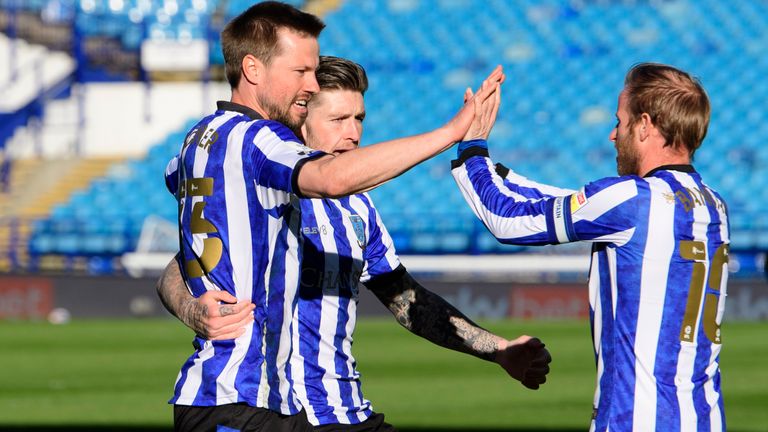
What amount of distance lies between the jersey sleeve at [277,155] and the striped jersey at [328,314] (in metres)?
0.95

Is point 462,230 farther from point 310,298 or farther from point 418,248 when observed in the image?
point 310,298

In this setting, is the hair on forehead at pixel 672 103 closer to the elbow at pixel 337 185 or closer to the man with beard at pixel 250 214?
the man with beard at pixel 250 214

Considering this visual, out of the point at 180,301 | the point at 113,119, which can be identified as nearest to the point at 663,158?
the point at 180,301

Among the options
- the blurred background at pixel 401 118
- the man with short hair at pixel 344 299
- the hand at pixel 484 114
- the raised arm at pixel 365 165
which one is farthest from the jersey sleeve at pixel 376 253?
the blurred background at pixel 401 118

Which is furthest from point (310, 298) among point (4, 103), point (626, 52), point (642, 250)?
point (4, 103)

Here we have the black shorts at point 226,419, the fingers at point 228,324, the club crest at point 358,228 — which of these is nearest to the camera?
the fingers at point 228,324

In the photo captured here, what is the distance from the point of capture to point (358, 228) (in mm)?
4609

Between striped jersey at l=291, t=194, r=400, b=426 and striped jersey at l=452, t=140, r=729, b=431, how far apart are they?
0.87m

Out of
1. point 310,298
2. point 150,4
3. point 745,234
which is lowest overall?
point 310,298

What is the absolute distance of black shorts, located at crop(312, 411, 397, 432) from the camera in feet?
14.1

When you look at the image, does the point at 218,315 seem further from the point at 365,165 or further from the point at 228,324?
the point at 365,165

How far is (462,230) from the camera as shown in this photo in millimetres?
20938

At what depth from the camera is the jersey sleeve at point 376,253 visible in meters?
4.70

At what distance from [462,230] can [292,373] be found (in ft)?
54.9
